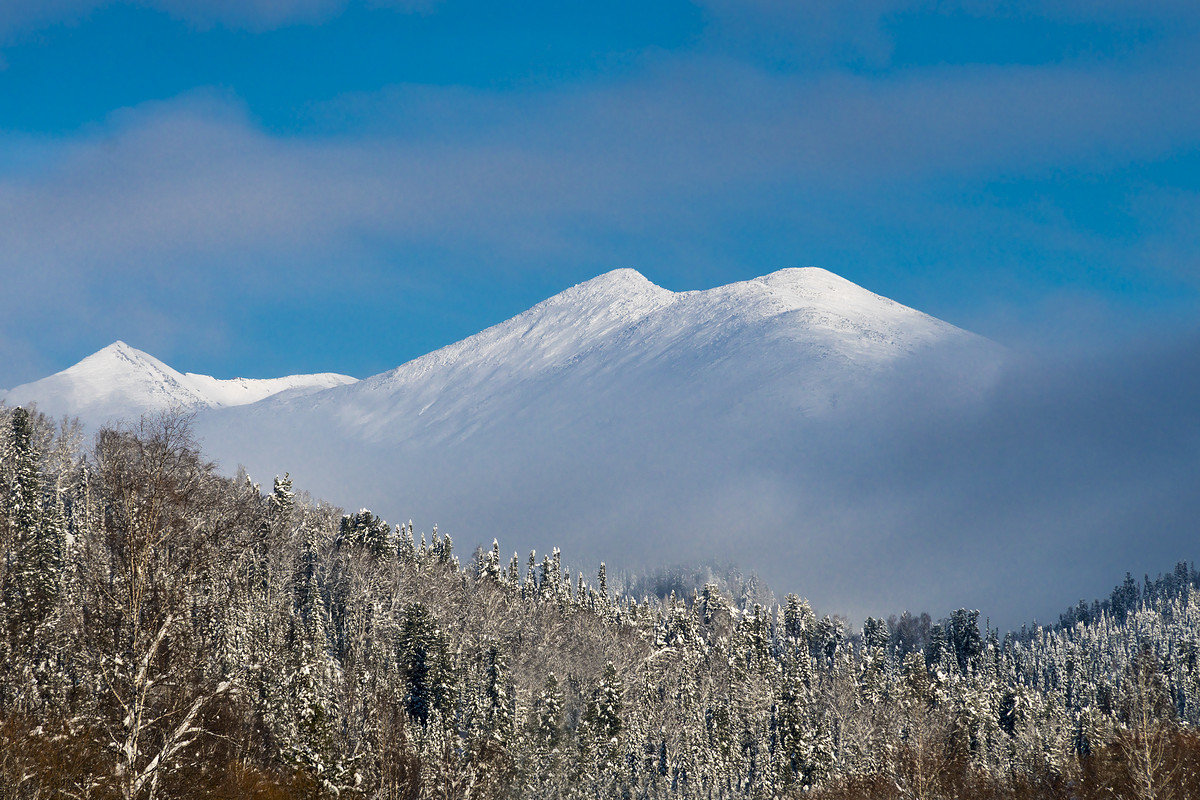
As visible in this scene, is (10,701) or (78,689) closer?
(10,701)

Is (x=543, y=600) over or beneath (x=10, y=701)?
over

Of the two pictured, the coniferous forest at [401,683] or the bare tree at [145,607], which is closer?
the bare tree at [145,607]

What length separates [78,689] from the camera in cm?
4194

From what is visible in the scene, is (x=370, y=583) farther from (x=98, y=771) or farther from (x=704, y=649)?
(x=98, y=771)

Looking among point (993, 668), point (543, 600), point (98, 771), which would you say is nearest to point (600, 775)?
point (543, 600)

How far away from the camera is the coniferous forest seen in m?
25.3

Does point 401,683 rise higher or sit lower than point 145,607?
lower

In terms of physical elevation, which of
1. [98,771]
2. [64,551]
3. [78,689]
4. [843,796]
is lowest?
[843,796]

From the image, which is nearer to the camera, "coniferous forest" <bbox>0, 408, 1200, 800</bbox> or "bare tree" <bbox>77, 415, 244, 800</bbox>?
"bare tree" <bbox>77, 415, 244, 800</bbox>

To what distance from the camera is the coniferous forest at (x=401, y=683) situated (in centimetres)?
2534

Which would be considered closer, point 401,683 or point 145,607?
point 145,607

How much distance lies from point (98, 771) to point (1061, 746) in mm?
84860

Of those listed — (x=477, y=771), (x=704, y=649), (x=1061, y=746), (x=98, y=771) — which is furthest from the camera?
(x=704, y=649)

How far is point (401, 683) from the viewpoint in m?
79.2
